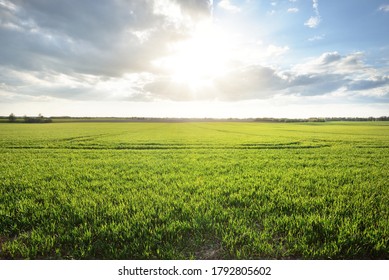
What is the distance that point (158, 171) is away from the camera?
9352 millimetres

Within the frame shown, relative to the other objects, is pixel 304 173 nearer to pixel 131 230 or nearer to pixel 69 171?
pixel 131 230

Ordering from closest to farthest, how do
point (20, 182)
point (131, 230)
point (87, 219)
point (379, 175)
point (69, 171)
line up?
point (131, 230)
point (87, 219)
point (20, 182)
point (379, 175)
point (69, 171)

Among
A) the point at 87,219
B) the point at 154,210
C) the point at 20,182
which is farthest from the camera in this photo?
the point at 20,182

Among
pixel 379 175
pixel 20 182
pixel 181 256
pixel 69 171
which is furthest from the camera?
pixel 69 171

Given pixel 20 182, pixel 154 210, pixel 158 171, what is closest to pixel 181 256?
pixel 154 210

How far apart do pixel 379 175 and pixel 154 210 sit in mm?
10075

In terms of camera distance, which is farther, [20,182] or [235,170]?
[235,170]

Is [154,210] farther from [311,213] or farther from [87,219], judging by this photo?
[311,213]

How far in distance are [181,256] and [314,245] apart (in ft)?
8.41

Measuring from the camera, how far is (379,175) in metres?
8.57

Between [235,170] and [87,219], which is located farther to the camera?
[235,170]

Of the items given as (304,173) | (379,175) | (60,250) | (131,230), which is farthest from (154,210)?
(379,175)

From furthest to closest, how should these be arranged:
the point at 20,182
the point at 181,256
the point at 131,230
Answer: the point at 20,182, the point at 131,230, the point at 181,256
